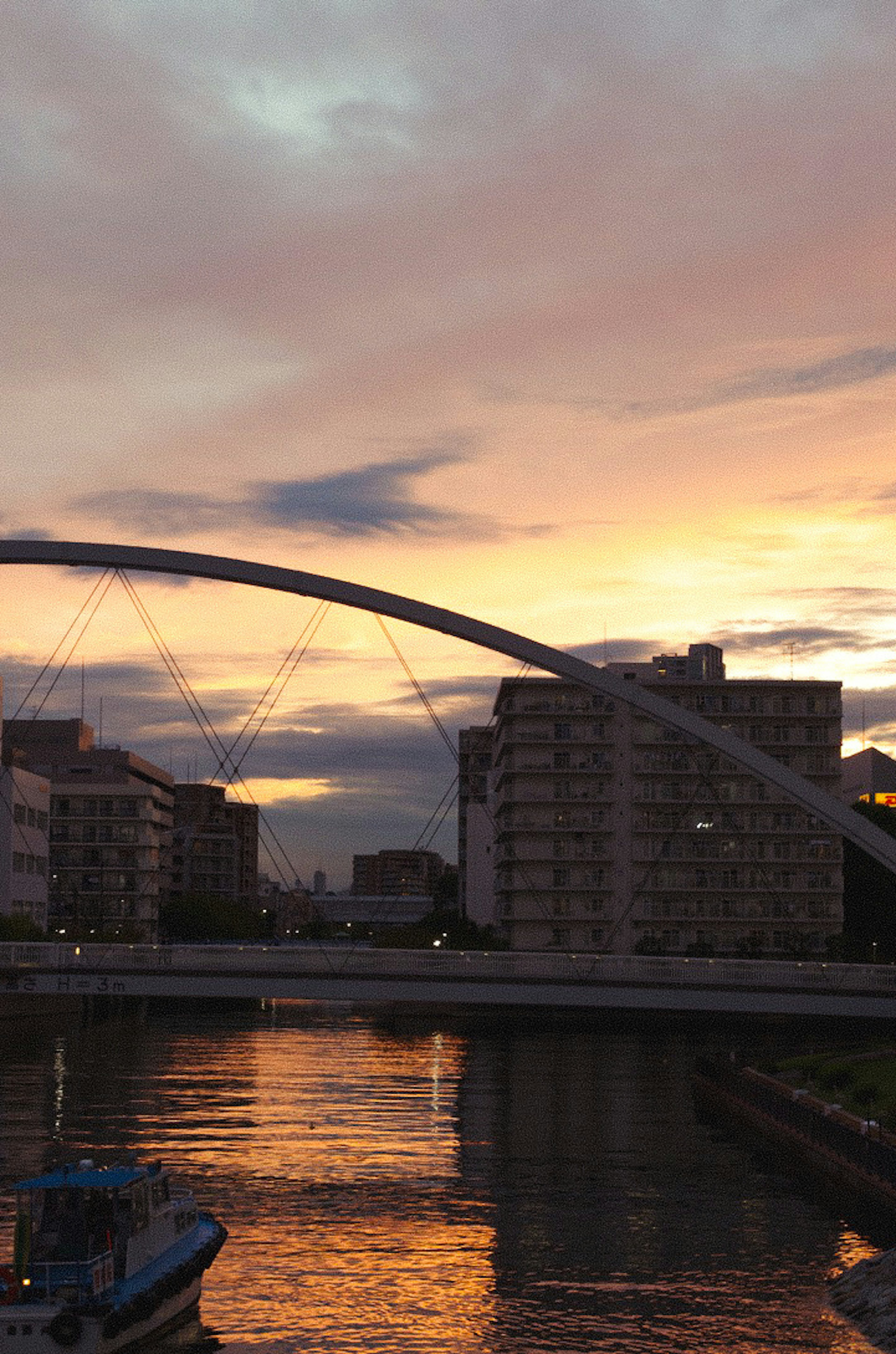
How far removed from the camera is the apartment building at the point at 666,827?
143 metres

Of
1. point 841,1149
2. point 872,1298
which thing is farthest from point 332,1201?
point 872,1298

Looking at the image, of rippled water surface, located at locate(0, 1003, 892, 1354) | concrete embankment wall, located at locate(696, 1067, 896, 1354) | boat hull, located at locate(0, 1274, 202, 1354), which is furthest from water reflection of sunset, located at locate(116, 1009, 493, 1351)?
concrete embankment wall, located at locate(696, 1067, 896, 1354)

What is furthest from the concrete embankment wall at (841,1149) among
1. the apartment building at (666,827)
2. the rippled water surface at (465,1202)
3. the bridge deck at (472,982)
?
the apartment building at (666,827)

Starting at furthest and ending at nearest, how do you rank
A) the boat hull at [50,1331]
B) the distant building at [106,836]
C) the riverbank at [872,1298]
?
1. the distant building at [106,836]
2. the riverbank at [872,1298]
3. the boat hull at [50,1331]

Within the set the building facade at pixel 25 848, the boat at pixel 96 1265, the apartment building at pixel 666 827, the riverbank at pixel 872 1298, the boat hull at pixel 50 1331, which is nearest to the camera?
the boat hull at pixel 50 1331

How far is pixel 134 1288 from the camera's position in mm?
31562

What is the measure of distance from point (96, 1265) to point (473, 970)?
3439cm

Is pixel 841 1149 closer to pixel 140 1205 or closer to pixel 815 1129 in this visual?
pixel 815 1129

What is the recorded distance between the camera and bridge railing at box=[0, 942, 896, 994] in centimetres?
5831

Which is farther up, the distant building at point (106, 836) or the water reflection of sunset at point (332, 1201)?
the distant building at point (106, 836)

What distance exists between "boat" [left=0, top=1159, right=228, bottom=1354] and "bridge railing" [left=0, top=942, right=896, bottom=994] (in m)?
23.7

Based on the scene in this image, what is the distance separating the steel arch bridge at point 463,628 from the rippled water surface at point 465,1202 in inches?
438

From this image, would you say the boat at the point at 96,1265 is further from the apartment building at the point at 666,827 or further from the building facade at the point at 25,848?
the apartment building at the point at 666,827

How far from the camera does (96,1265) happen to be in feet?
100
